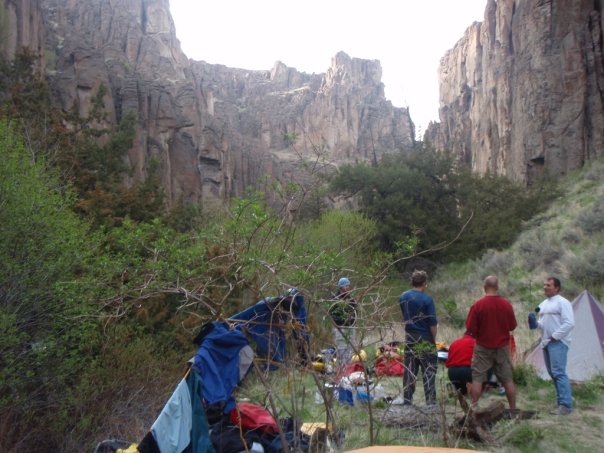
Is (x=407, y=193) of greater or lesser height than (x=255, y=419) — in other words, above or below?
above

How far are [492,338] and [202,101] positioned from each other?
211ft

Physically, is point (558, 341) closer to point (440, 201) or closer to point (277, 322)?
point (277, 322)

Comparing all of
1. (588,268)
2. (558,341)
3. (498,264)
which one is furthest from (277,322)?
(498,264)

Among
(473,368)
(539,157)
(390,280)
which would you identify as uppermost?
(539,157)

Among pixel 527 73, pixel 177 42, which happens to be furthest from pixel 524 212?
pixel 177 42

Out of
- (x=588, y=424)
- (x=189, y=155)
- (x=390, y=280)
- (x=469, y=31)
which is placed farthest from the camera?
(x=469, y=31)

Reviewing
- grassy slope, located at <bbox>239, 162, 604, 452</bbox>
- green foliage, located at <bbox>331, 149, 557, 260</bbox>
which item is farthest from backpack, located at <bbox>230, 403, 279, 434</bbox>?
green foliage, located at <bbox>331, 149, 557, 260</bbox>

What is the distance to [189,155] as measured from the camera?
157 feet

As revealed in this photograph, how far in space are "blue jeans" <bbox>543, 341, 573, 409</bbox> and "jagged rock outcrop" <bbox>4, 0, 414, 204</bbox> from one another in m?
3.48

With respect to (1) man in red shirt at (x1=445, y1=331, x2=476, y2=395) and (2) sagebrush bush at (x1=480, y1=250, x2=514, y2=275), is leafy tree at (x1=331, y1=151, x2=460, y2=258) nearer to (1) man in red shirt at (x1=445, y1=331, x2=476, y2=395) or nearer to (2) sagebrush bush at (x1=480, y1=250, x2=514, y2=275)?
(2) sagebrush bush at (x1=480, y1=250, x2=514, y2=275)

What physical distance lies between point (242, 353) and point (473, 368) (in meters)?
2.83

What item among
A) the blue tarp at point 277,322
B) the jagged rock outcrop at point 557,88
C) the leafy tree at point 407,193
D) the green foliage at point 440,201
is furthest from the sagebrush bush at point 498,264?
the blue tarp at point 277,322

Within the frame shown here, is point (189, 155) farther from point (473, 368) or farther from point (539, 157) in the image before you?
point (473, 368)

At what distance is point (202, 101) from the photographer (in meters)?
67.1
